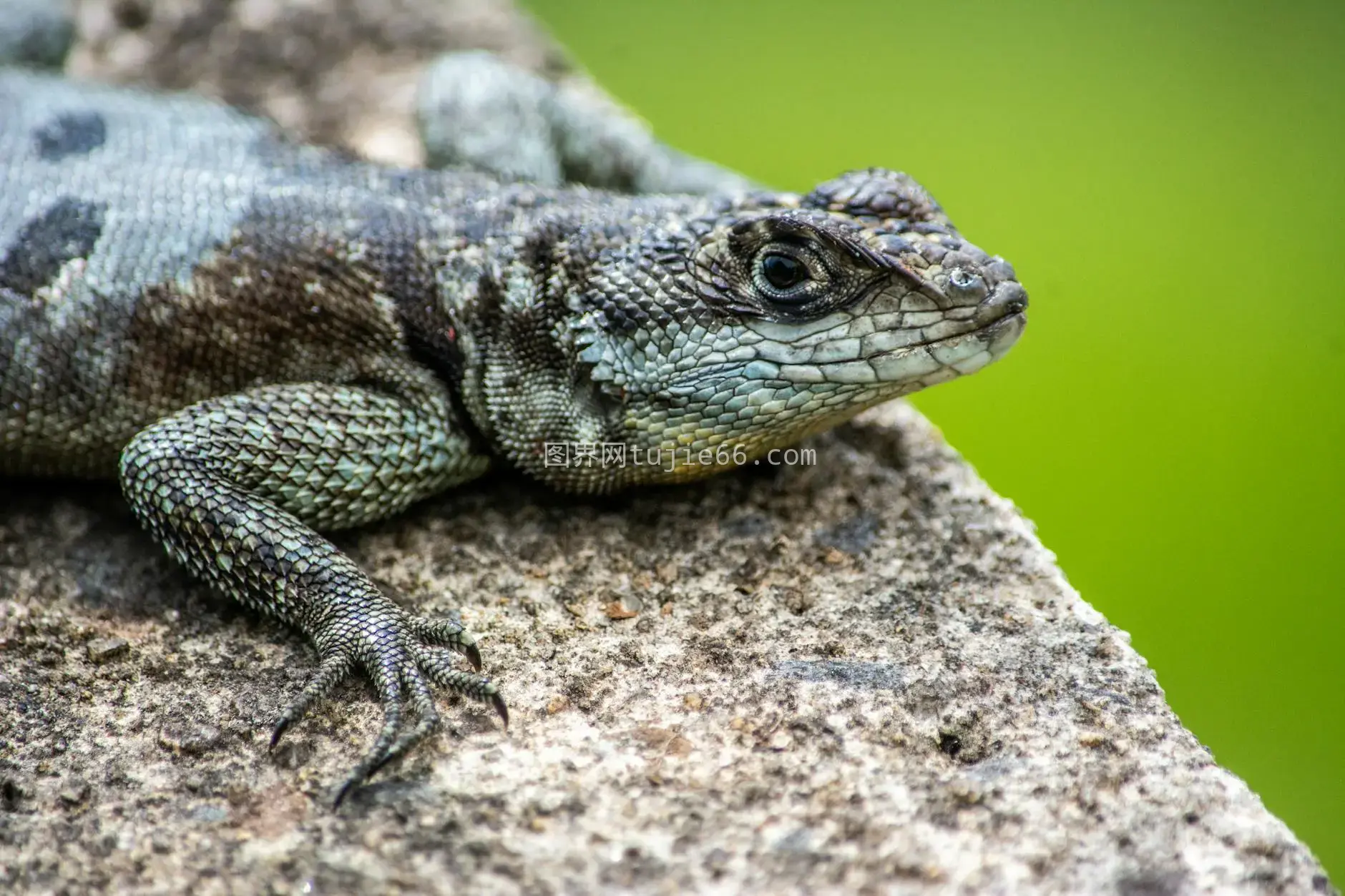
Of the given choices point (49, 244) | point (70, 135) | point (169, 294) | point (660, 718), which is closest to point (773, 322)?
point (660, 718)

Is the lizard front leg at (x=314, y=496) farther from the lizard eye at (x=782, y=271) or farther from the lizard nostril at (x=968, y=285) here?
the lizard nostril at (x=968, y=285)

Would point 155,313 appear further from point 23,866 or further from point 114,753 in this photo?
point 23,866

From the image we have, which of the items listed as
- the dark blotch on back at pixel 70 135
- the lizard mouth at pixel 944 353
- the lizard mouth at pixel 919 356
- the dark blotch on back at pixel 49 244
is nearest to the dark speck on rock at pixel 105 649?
the dark blotch on back at pixel 49 244

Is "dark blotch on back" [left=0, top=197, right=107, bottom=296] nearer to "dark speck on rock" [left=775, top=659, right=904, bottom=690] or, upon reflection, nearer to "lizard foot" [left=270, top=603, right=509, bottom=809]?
"lizard foot" [left=270, top=603, right=509, bottom=809]

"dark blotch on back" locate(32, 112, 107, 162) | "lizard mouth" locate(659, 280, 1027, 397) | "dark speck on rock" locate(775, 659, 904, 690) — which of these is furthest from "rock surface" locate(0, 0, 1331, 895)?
"dark blotch on back" locate(32, 112, 107, 162)

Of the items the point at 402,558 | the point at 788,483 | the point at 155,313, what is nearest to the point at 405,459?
the point at 402,558

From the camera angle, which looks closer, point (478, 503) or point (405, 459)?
point (405, 459)
